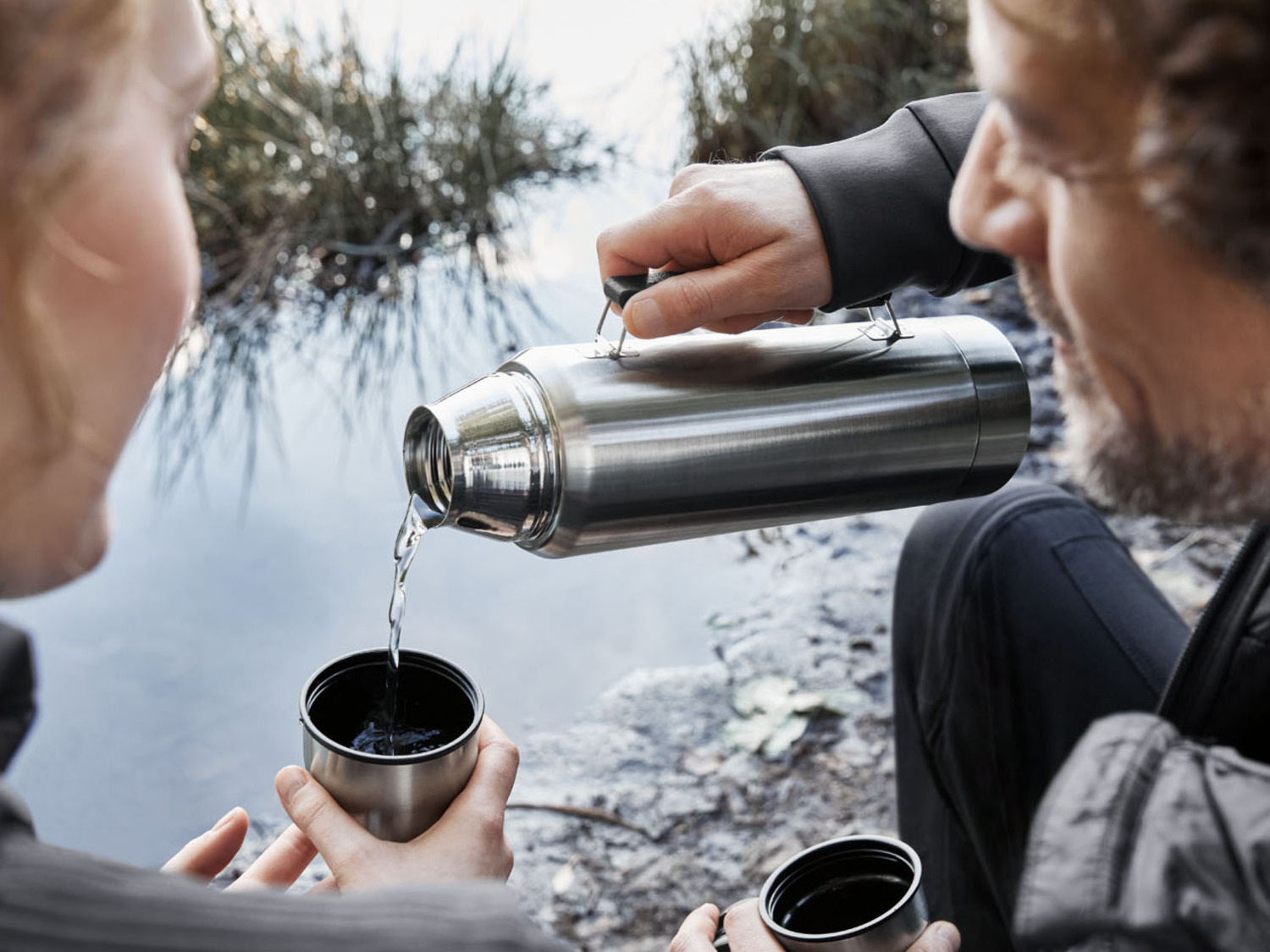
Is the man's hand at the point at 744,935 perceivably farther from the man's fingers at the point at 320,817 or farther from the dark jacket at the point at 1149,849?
the man's fingers at the point at 320,817

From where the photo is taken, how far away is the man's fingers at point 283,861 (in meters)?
1.08

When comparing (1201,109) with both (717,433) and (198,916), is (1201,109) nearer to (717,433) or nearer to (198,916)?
(717,433)

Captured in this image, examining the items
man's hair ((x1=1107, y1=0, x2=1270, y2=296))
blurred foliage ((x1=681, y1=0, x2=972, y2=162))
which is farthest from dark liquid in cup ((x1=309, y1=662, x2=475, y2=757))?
blurred foliage ((x1=681, y1=0, x2=972, y2=162))

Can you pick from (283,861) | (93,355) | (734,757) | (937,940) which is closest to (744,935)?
(937,940)

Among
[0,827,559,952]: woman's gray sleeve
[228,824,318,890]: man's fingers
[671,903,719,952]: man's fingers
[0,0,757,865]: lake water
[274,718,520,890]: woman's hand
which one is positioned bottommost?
[0,0,757,865]: lake water

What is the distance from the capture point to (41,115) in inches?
24.0

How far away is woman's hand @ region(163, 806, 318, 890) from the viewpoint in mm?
1049

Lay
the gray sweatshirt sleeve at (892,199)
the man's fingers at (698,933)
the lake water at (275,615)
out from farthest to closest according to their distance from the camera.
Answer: the lake water at (275,615) < the gray sweatshirt sleeve at (892,199) < the man's fingers at (698,933)

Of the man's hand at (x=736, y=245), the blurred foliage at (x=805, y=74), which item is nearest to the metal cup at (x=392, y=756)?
the man's hand at (x=736, y=245)

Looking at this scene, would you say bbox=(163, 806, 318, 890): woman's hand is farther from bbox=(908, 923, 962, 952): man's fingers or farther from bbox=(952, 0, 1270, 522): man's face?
bbox=(952, 0, 1270, 522): man's face

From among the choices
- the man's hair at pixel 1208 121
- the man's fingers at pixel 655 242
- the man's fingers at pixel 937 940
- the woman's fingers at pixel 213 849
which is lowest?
the man's fingers at pixel 937 940

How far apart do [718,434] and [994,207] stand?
0.95 ft

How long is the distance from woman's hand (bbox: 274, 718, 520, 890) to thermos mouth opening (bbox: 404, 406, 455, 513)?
0.22m

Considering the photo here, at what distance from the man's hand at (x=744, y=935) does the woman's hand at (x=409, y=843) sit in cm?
17
